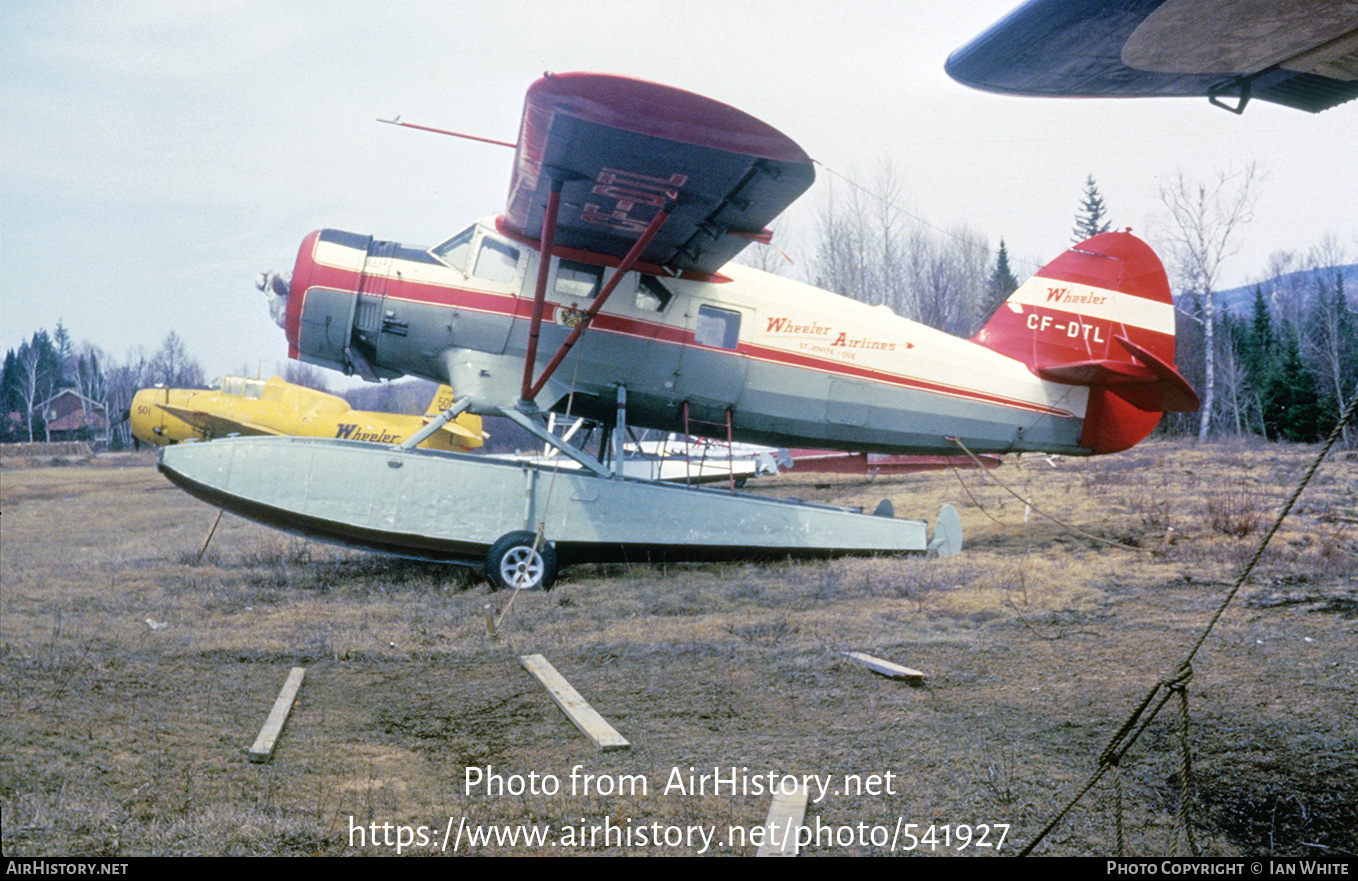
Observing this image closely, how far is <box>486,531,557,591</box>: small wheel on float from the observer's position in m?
7.79

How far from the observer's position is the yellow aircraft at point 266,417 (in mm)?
17125

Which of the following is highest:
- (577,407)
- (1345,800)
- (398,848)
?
(577,407)

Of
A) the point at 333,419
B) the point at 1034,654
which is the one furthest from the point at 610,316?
the point at 333,419

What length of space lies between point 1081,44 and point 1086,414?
277 inches

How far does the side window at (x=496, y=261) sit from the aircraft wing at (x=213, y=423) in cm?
1091

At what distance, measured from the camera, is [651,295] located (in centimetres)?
870

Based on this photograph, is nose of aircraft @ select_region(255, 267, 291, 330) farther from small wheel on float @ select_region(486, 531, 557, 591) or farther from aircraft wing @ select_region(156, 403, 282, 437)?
aircraft wing @ select_region(156, 403, 282, 437)

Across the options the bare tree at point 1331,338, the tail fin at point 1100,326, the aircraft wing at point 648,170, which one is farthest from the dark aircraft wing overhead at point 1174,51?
the bare tree at point 1331,338

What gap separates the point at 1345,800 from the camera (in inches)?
112

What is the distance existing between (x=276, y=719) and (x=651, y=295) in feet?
19.2

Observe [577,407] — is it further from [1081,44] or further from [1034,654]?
[1081,44]

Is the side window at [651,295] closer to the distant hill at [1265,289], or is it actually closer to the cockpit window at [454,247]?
the cockpit window at [454,247]

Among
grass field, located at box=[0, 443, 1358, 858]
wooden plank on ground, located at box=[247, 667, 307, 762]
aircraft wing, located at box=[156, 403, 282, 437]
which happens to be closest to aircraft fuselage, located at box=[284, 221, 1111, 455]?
grass field, located at box=[0, 443, 1358, 858]

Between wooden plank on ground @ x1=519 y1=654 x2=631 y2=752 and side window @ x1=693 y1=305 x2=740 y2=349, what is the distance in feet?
14.4
